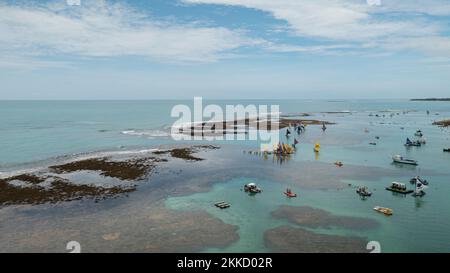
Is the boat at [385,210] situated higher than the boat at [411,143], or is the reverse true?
the boat at [411,143]

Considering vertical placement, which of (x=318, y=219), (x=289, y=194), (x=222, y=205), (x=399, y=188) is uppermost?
(x=399, y=188)

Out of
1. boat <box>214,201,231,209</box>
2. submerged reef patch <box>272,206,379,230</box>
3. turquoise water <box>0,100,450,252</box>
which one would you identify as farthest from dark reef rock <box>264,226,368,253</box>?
boat <box>214,201,231,209</box>

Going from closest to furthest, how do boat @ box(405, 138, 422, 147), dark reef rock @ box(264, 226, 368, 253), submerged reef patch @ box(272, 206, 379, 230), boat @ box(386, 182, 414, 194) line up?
dark reef rock @ box(264, 226, 368, 253) → submerged reef patch @ box(272, 206, 379, 230) → boat @ box(386, 182, 414, 194) → boat @ box(405, 138, 422, 147)

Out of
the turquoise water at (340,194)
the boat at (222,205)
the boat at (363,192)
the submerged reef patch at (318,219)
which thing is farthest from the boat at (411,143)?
the boat at (222,205)

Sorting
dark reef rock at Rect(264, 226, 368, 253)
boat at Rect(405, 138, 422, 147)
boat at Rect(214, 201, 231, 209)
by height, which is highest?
boat at Rect(405, 138, 422, 147)

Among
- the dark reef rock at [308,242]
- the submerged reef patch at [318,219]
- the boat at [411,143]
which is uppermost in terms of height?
the boat at [411,143]

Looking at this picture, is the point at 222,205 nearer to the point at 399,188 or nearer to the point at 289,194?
the point at 289,194

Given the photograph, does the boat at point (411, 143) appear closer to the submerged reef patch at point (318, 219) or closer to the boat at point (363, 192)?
the boat at point (363, 192)

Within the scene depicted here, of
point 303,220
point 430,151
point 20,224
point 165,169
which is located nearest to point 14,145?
point 165,169

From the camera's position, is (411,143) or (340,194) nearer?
(340,194)

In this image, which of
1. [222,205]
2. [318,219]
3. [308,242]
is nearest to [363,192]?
[318,219]

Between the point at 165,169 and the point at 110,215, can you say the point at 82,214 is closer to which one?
the point at 110,215

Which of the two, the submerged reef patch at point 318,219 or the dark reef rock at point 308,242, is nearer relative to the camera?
the dark reef rock at point 308,242

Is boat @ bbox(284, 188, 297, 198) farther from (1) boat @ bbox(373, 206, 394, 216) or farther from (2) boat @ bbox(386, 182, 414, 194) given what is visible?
(2) boat @ bbox(386, 182, 414, 194)
